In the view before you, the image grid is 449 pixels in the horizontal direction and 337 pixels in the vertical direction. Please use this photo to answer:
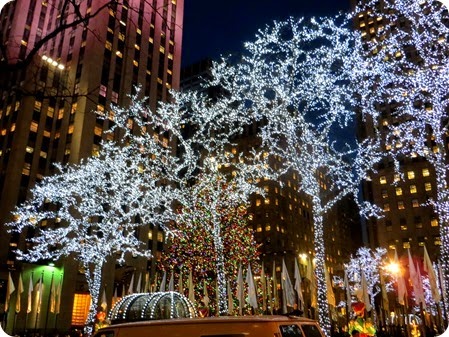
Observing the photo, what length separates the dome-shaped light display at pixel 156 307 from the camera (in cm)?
1521

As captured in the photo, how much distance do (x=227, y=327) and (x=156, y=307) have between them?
9.98 meters

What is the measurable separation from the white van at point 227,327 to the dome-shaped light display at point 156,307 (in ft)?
29.2

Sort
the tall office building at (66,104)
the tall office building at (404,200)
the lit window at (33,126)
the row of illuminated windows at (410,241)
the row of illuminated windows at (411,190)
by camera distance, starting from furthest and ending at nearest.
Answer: the row of illuminated windows at (411,190)
the tall office building at (404,200)
the row of illuminated windows at (410,241)
the lit window at (33,126)
the tall office building at (66,104)

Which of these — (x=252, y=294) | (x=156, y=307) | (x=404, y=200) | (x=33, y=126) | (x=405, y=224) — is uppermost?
(x=33, y=126)

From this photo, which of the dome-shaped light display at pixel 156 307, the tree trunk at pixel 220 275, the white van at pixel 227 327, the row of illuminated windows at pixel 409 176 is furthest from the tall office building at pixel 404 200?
the white van at pixel 227 327

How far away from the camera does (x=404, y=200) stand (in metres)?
67.5

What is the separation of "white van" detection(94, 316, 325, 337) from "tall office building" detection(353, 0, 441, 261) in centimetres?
6275

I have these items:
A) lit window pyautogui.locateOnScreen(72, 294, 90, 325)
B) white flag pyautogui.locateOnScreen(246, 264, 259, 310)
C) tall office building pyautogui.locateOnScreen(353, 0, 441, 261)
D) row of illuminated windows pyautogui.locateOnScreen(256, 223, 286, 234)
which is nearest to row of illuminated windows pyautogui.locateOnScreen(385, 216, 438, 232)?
tall office building pyautogui.locateOnScreen(353, 0, 441, 261)

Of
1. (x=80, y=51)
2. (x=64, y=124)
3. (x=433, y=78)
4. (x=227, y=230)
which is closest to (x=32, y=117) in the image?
(x=64, y=124)

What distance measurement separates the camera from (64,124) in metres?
55.1

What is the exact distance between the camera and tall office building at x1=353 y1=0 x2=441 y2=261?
6469cm

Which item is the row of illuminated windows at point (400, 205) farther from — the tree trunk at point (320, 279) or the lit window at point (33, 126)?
the lit window at point (33, 126)

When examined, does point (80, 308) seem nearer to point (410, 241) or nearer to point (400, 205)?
point (410, 241)

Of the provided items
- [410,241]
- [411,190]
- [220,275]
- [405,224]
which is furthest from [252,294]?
[411,190]
